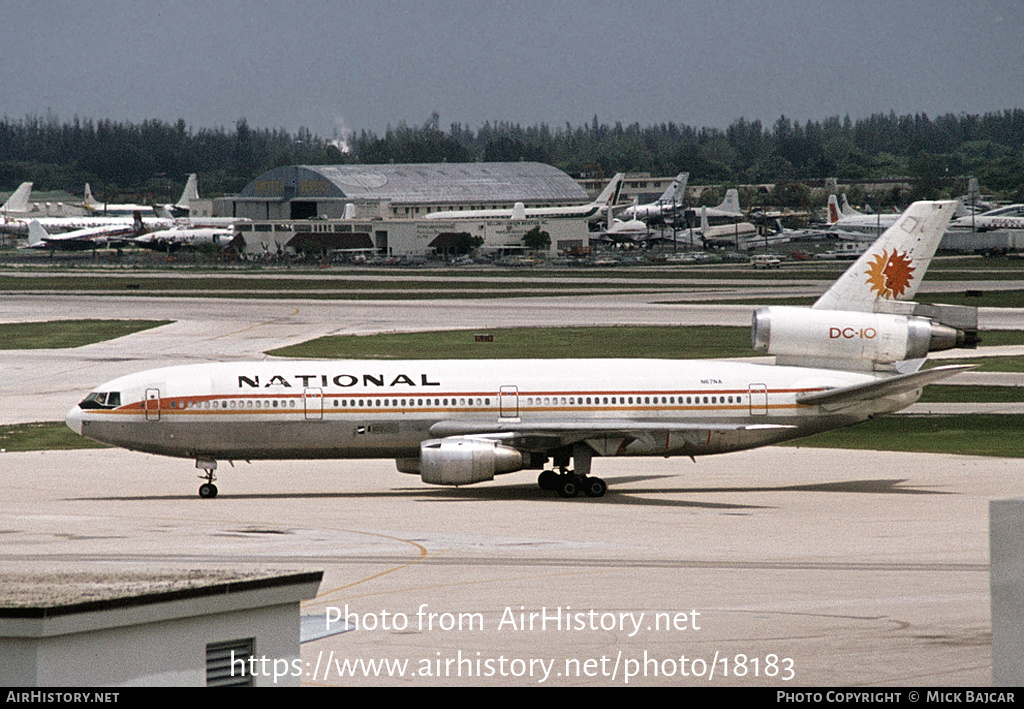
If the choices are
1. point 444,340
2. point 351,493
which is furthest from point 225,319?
point 351,493

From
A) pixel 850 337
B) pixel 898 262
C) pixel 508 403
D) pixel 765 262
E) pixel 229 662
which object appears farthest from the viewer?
Result: pixel 765 262

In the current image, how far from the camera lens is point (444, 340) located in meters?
89.8

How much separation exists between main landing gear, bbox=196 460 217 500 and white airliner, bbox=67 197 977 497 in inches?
1.8

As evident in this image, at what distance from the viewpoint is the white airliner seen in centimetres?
4181

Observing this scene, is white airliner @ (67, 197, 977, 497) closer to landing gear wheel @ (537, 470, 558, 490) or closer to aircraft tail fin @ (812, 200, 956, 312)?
landing gear wheel @ (537, 470, 558, 490)

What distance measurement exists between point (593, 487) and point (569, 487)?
768 millimetres

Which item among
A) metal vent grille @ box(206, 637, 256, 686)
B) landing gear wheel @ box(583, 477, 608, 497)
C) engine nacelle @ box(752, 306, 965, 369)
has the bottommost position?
landing gear wheel @ box(583, 477, 608, 497)

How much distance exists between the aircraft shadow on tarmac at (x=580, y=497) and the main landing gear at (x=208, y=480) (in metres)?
0.29

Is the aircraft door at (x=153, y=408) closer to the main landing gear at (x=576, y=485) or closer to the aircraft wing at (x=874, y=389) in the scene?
the main landing gear at (x=576, y=485)

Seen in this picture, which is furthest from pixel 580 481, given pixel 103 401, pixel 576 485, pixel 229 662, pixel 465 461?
pixel 229 662

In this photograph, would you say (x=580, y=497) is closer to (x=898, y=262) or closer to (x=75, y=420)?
(x=898, y=262)

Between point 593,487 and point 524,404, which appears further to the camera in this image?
point 524,404

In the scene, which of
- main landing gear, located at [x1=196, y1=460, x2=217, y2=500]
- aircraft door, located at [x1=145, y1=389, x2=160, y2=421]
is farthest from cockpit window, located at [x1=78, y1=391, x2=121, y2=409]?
main landing gear, located at [x1=196, y1=460, x2=217, y2=500]

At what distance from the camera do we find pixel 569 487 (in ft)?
137
